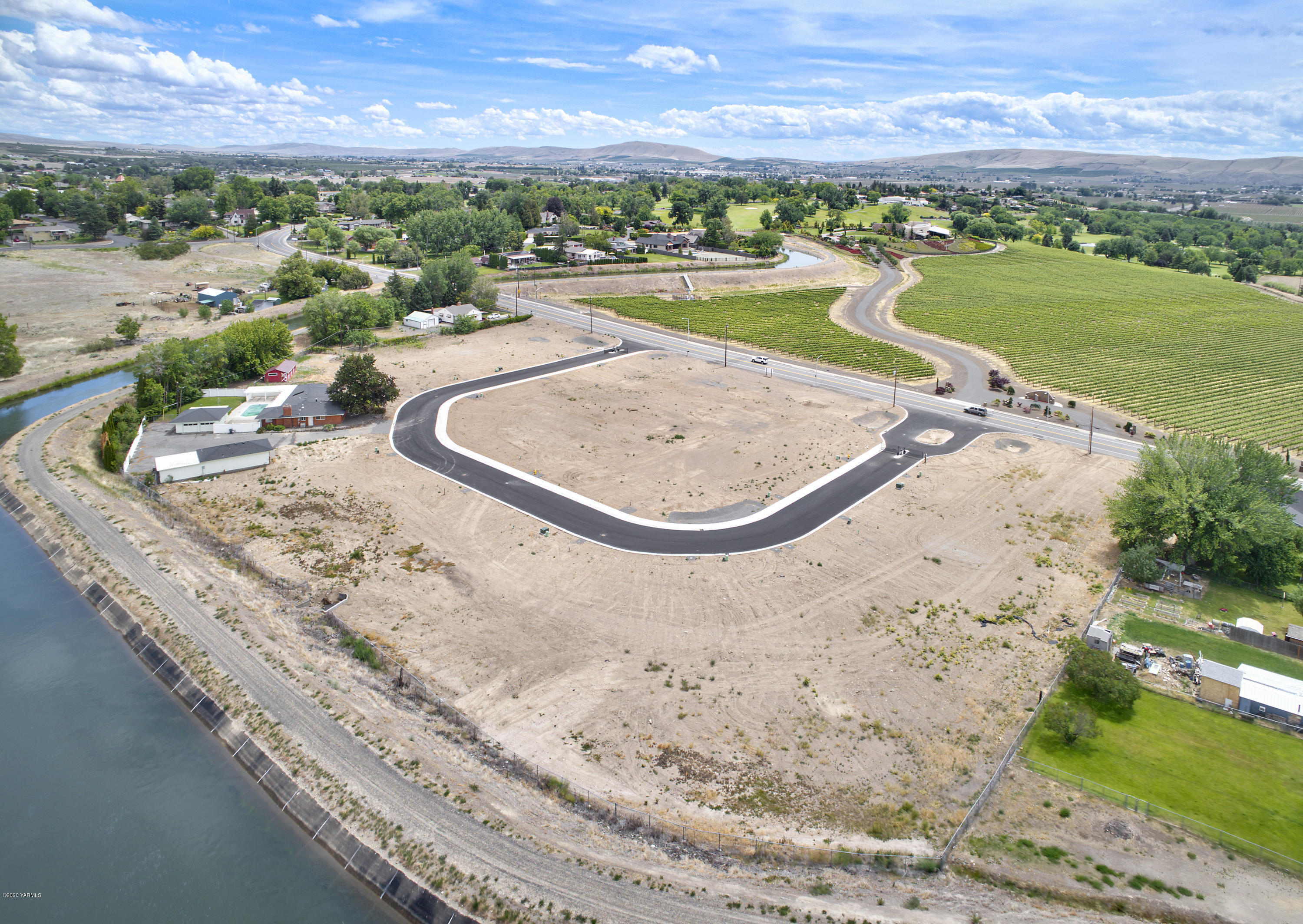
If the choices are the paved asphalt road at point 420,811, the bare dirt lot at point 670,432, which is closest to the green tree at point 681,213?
the bare dirt lot at point 670,432

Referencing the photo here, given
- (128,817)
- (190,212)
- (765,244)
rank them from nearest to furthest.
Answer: (128,817) → (765,244) → (190,212)

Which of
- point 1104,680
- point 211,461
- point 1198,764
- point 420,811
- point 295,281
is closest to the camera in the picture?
point 420,811

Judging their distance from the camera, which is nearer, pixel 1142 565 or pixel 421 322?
pixel 1142 565

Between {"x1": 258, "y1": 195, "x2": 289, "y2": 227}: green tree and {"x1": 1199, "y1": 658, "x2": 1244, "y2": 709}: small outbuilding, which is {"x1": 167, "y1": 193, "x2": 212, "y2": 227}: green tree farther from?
{"x1": 1199, "y1": 658, "x2": 1244, "y2": 709}: small outbuilding

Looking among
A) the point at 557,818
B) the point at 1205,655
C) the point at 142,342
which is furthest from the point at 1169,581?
the point at 142,342

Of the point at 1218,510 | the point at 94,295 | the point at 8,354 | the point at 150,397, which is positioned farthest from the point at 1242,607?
the point at 94,295

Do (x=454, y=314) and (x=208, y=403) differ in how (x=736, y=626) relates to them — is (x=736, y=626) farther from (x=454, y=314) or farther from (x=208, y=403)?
(x=454, y=314)

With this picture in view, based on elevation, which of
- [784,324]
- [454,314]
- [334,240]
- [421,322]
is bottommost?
[784,324]
